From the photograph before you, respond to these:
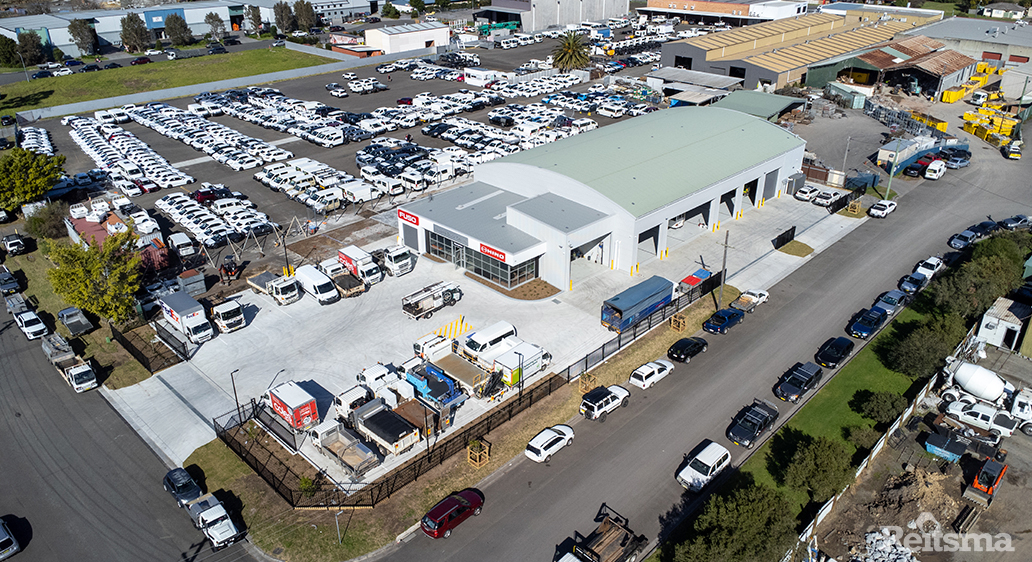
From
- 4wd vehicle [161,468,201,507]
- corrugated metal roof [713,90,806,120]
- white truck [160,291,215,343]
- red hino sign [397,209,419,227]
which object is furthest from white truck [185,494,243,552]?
corrugated metal roof [713,90,806,120]

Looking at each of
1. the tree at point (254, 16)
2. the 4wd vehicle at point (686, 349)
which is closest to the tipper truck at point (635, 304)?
the 4wd vehicle at point (686, 349)

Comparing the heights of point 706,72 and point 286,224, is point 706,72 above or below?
above

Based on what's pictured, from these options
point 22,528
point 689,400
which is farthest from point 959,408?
point 22,528

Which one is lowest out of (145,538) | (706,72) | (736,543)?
(145,538)

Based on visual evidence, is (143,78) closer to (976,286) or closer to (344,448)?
(344,448)

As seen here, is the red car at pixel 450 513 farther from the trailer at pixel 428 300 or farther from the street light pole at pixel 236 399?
the trailer at pixel 428 300

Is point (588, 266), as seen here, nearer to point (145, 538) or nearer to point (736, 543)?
point (736, 543)
